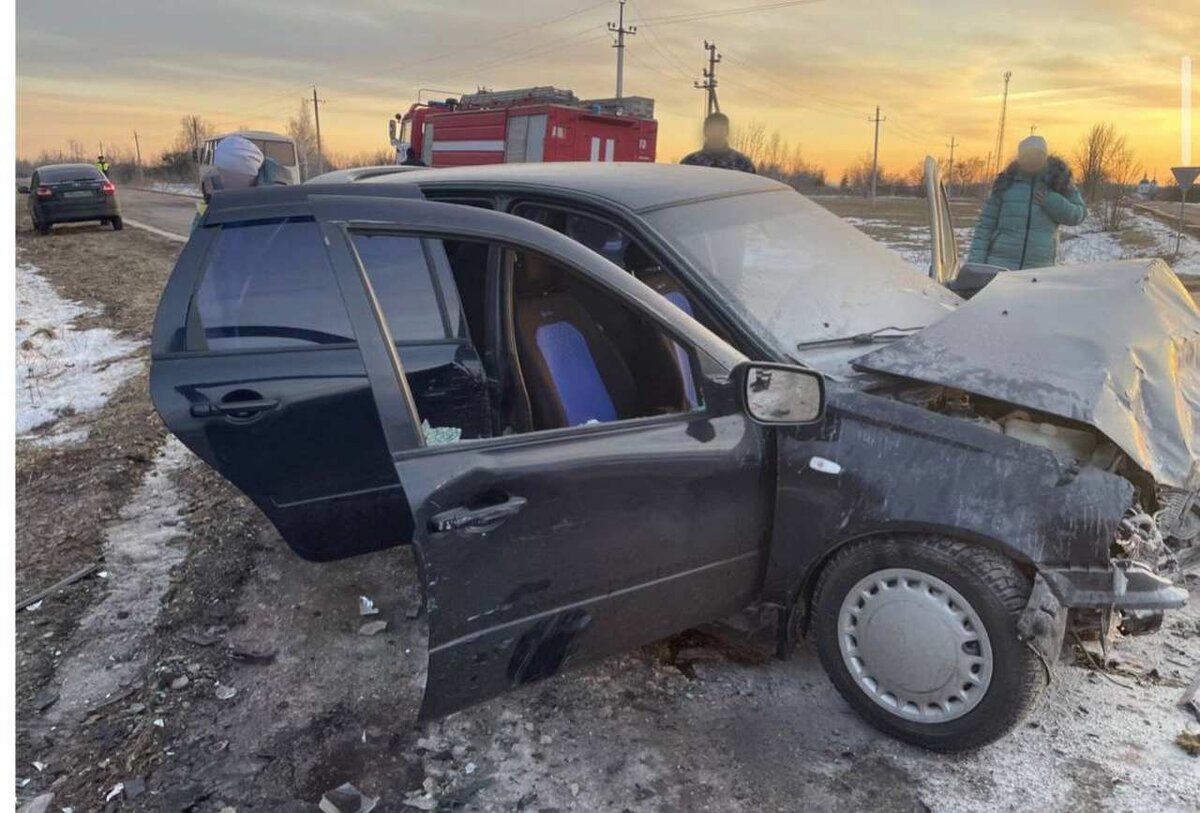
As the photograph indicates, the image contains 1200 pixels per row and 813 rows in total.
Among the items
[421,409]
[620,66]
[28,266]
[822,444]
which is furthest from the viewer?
[620,66]

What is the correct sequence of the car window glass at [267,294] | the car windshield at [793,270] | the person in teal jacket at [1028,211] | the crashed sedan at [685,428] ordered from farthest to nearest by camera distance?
the person in teal jacket at [1028,211], the car window glass at [267,294], the car windshield at [793,270], the crashed sedan at [685,428]

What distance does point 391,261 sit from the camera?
317 centimetres

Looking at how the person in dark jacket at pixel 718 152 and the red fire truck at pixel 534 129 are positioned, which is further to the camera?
the red fire truck at pixel 534 129

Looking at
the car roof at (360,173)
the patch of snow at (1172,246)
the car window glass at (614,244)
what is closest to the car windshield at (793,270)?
the car window glass at (614,244)

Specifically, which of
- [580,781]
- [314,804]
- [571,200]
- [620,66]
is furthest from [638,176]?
[620,66]

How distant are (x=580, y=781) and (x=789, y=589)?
34.3 inches

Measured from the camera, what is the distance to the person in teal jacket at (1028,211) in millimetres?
5520

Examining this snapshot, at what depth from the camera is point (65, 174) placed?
18.5 metres

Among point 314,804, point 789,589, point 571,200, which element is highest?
point 571,200

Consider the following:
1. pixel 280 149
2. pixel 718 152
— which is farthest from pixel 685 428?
pixel 280 149

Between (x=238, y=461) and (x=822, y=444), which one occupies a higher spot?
(x=822, y=444)

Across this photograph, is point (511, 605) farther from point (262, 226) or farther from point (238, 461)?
point (262, 226)

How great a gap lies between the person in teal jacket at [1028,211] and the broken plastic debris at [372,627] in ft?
14.3

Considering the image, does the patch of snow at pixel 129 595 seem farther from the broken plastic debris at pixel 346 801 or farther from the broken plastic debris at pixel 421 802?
the broken plastic debris at pixel 421 802
